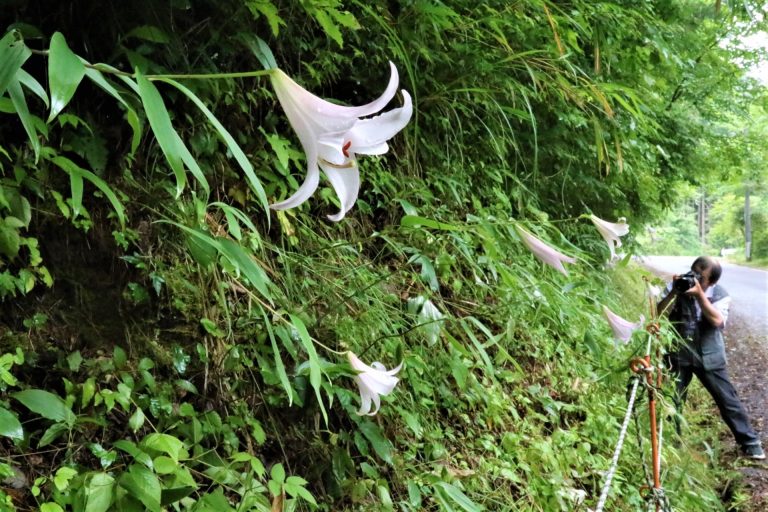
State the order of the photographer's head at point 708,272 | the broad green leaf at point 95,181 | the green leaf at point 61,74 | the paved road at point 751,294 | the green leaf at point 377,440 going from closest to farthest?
the green leaf at point 61,74 → the broad green leaf at point 95,181 → the green leaf at point 377,440 → the photographer's head at point 708,272 → the paved road at point 751,294

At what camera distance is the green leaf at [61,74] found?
566 millimetres

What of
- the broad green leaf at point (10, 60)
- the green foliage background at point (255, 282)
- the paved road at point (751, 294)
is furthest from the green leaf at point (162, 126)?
the paved road at point (751, 294)

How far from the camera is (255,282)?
0.81 metres

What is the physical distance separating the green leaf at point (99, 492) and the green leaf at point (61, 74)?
26.3 inches

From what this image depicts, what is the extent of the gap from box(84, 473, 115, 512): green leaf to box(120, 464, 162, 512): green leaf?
0.9 inches

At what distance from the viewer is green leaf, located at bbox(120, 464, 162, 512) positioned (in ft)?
3.14

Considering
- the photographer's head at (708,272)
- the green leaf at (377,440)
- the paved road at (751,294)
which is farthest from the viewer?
the paved road at (751,294)

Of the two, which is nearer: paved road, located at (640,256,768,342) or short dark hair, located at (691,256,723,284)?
short dark hair, located at (691,256,723,284)

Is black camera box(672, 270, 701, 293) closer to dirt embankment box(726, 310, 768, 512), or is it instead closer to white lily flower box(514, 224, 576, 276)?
dirt embankment box(726, 310, 768, 512)

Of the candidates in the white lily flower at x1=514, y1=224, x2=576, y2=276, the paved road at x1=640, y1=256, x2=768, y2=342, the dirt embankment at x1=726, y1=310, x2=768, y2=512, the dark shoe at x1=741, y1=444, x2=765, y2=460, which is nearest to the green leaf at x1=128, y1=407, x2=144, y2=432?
the white lily flower at x1=514, y1=224, x2=576, y2=276

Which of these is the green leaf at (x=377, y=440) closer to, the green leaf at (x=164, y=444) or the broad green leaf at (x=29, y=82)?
the green leaf at (x=164, y=444)

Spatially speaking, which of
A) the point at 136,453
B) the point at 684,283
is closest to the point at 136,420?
the point at 136,453

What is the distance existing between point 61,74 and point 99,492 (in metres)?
0.70

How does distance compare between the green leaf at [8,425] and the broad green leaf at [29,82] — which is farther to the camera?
the green leaf at [8,425]
